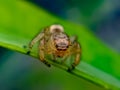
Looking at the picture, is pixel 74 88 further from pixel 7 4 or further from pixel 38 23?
pixel 7 4

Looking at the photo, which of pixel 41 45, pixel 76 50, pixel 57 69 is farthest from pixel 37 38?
pixel 57 69

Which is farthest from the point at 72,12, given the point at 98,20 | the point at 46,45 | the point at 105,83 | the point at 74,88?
the point at 105,83

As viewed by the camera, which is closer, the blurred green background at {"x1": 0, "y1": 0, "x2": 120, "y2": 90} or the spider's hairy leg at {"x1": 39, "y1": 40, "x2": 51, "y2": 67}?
the spider's hairy leg at {"x1": 39, "y1": 40, "x2": 51, "y2": 67}

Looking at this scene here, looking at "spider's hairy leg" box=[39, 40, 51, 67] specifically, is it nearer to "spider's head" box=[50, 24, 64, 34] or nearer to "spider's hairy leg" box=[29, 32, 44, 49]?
"spider's hairy leg" box=[29, 32, 44, 49]

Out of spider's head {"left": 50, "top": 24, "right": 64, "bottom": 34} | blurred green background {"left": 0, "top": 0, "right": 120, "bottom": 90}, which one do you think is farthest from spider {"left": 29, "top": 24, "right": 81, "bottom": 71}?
blurred green background {"left": 0, "top": 0, "right": 120, "bottom": 90}

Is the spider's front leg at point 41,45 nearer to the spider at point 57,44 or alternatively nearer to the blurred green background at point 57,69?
the spider at point 57,44

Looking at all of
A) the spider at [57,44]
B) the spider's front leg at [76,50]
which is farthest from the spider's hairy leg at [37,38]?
the spider's front leg at [76,50]
